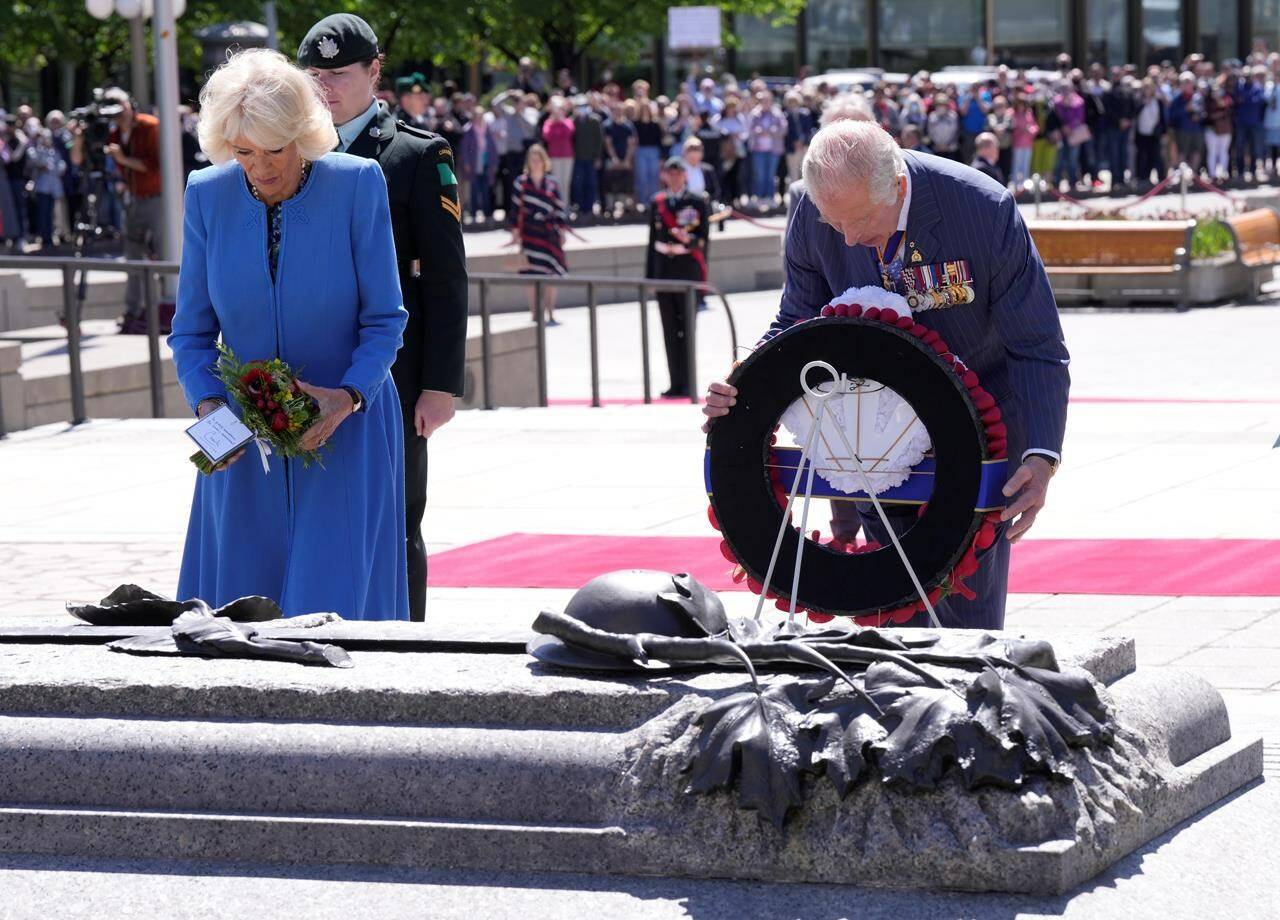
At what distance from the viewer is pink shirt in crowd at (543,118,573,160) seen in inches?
1153

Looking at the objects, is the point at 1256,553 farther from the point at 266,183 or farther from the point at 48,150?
the point at 48,150

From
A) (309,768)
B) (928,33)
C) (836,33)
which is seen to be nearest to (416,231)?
(309,768)

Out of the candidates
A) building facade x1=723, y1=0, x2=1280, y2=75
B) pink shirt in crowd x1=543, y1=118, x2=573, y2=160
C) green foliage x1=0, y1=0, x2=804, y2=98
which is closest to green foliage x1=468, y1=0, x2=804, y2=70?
green foliage x1=0, y1=0, x2=804, y2=98

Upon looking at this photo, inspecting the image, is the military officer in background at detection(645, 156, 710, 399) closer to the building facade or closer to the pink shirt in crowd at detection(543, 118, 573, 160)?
the pink shirt in crowd at detection(543, 118, 573, 160)

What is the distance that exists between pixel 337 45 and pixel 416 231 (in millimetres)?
518

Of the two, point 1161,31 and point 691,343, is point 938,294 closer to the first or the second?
point 691,343

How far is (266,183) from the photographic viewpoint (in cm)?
505

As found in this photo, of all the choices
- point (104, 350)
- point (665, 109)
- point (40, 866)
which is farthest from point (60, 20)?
point (40, 866)

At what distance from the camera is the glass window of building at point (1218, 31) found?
2327 inches

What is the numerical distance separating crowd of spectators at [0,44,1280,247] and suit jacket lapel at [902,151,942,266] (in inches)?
706

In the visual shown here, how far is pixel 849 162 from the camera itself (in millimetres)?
4660

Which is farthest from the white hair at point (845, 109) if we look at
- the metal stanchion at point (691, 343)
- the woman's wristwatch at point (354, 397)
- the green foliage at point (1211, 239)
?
the green foliage at point (1211, 239)

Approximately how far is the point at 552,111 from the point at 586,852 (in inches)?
1022

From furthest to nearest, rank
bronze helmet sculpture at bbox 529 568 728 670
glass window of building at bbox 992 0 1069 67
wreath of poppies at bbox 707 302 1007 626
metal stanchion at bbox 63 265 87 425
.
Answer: glass window of building at bbox 992 0 1069 67, metal stanchion at bbox 63 265 87 425, wreath of poppies at bbox 707 302 1007 626, bronze helmet sculpture at bbox 529 568 728 670
